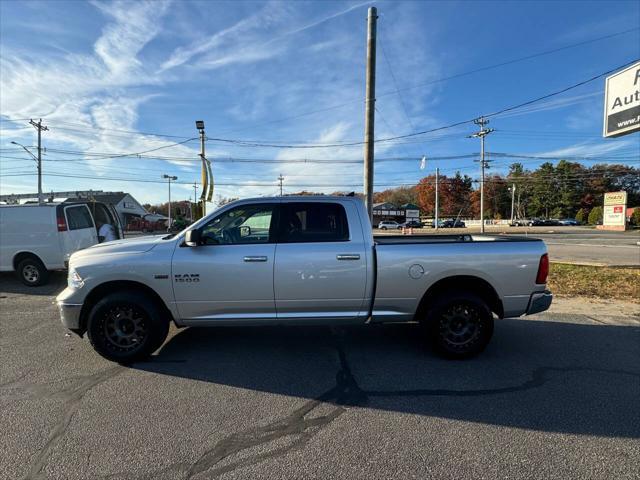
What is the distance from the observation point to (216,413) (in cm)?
326

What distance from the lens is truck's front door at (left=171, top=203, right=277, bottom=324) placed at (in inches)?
167

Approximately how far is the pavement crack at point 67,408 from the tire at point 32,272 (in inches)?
258

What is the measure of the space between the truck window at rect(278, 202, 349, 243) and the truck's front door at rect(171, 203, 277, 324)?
0.59 ft

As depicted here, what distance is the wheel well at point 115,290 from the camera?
4.33 meters

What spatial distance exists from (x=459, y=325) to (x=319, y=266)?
1825 mm

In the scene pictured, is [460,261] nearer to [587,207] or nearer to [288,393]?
[288,393]

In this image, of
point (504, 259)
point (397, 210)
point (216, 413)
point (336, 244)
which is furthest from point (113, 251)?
point (397, 210)

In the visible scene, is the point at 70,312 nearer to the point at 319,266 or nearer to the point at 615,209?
the point at 319,266

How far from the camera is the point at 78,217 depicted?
9.43m

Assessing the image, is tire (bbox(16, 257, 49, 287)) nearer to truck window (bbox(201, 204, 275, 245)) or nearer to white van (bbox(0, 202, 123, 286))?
white van (bbox(0, 202, 123, 286))

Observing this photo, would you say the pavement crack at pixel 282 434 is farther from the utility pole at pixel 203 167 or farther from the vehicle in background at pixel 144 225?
the vehicle in background at pixel 144 225

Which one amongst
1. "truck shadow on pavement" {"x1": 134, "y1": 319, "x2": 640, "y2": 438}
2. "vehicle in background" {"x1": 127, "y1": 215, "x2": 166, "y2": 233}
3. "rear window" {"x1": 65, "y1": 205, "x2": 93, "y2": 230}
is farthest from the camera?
"vehicle in background" {"x1": 127, "y1": 215, "x2": 166, "y2": 233}

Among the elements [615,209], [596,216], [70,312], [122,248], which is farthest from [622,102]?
[596,216]

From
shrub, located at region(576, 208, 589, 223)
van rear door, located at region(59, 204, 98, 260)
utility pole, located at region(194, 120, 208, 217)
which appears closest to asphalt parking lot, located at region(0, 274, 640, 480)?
van rear door, located at region(59, 204, 98, 260)
